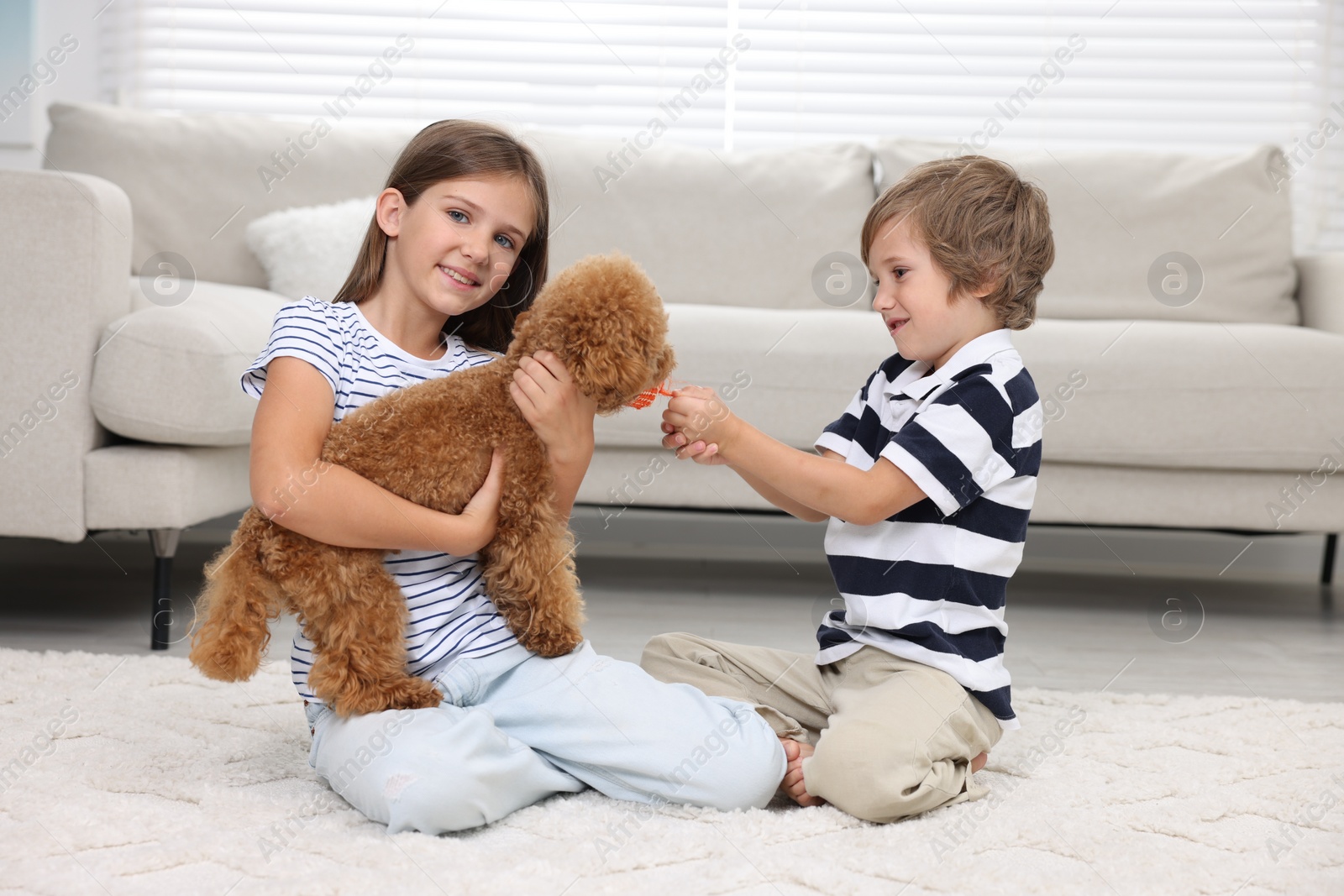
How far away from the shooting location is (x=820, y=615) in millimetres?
2307

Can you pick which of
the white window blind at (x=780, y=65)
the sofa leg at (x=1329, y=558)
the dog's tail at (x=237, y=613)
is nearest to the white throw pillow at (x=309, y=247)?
the white window blind at (x=780, y=65)

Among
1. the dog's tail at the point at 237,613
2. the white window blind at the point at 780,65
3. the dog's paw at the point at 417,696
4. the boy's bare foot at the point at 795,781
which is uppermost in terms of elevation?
the white window blind at the point at 780,65

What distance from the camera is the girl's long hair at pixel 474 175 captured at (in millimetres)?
1333

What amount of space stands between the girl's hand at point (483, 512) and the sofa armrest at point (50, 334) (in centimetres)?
102

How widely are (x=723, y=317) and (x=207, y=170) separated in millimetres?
1498

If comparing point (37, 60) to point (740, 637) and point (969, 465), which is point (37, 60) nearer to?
point (740, 637)

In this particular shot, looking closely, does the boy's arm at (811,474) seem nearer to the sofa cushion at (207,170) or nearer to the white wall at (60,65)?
the sofa cushion at (207,170)

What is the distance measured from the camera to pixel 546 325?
1.13 metres

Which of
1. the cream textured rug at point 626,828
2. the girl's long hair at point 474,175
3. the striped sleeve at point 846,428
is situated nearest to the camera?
the cream textured rug at point 626,828

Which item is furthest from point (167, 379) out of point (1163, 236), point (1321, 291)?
point (1321, 291)

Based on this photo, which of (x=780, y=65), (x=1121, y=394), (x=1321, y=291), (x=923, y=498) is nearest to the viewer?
(x=923, y=498)

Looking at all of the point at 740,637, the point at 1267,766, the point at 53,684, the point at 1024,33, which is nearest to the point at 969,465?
the point at 1267,766

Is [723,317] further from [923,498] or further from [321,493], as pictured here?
[321,493]

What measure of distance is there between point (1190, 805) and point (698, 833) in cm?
61
